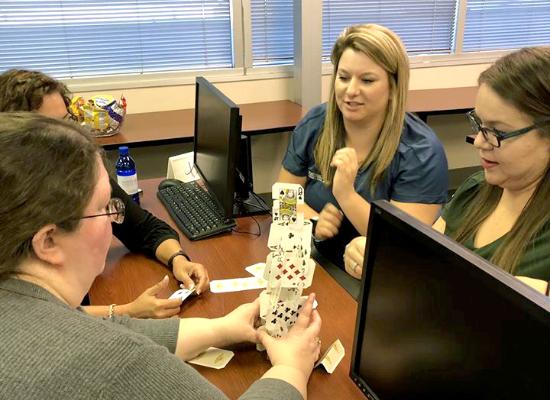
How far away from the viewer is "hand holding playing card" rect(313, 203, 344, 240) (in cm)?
178

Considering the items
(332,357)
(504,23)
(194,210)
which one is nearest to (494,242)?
(332,357)

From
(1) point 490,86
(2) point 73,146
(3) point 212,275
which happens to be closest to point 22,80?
(3) point 212,275

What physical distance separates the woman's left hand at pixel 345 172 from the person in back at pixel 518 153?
49 centimetres

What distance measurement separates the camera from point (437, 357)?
740mm

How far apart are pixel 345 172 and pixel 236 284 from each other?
0.55m

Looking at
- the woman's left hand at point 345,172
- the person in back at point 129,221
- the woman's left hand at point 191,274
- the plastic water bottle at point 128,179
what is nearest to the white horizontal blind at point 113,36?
the plastic water bottle at point 128,179

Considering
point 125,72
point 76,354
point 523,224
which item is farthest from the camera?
point 125,72

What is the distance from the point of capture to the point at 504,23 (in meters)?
4.29

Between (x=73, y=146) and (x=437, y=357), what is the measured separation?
620mm

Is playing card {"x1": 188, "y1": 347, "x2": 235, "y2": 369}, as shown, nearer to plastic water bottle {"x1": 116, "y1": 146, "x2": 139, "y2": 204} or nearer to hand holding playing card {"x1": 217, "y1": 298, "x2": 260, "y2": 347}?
hand holding playing card {"x1": 217, "y1": 298, "x2": 260, "y2": 347}

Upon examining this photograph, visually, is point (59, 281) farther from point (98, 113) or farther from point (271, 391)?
point (98, 113)

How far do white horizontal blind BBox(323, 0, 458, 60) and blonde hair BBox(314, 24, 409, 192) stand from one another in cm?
196

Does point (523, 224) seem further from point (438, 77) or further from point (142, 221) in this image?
point (438, 77)

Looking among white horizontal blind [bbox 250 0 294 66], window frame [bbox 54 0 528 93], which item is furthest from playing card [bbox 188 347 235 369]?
white horizontal blind [bbox 250 0 294 66]
